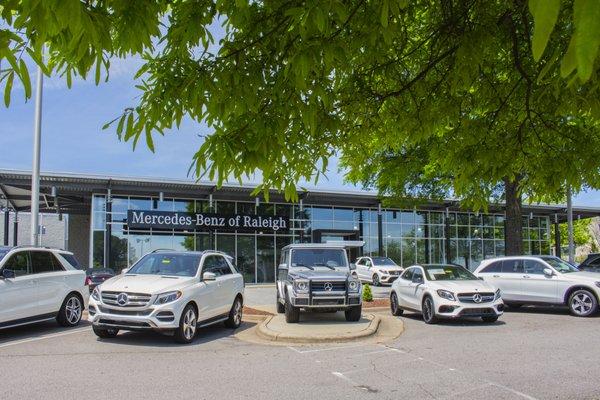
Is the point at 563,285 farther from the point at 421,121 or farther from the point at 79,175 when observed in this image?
the point at 79,175

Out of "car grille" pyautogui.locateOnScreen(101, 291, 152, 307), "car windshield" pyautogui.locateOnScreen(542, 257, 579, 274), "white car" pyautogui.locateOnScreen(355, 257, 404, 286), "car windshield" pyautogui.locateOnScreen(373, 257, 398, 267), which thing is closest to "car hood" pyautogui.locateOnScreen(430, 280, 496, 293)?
"car windshield" pyautogui.locateOnScreen(542, 257, 579, 274)

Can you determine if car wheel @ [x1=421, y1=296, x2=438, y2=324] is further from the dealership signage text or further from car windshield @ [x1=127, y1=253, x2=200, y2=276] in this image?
the dealership signage text

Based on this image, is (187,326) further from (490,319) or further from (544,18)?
(544,18)

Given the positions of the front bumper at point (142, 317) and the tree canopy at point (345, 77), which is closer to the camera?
the tree canopy at point (345, 77)

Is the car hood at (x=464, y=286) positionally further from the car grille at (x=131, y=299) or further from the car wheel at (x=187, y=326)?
the car grille at (x=131, y=299)

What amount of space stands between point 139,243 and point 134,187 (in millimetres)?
3100

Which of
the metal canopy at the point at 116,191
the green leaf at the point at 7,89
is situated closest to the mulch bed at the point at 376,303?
the metal canopy at the point at 116,191

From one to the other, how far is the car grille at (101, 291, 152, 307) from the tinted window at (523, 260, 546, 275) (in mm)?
11339

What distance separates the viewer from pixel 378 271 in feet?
101

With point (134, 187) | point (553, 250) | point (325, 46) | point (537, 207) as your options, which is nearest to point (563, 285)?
point (325, 46)

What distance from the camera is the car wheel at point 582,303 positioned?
15172 millimetres

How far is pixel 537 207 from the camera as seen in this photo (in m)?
41.5

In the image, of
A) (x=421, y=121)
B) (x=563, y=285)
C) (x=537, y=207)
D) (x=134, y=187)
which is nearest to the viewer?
(x=421, y=121)

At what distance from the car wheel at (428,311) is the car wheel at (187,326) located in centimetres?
600
